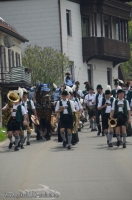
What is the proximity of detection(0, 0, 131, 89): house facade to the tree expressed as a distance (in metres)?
4.73

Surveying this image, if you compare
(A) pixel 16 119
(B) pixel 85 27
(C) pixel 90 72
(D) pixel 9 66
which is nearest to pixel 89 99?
(A) pixel 16 119

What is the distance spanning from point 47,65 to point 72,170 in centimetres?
2824

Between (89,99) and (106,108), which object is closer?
(106,108)

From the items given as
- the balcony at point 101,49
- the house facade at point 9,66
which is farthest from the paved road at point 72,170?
the balcony at point 101,49

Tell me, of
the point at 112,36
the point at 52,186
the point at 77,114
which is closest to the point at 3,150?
the point at 77,114

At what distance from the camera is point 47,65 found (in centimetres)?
4709

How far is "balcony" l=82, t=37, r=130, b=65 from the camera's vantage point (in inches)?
2185

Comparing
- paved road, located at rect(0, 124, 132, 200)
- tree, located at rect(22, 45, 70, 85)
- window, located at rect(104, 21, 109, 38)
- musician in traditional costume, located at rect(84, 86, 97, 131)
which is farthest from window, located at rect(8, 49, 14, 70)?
paved road, located at rect(0, 124, 132, 200)

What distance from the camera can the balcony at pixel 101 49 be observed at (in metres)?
55.5

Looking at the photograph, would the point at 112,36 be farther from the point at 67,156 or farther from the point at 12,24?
the point at 67,156

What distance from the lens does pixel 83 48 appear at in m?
55.7

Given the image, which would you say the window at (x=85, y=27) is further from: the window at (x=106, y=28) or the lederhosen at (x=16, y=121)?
the lederhosen at (x=16, y=121)

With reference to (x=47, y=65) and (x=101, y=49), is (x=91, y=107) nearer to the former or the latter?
(x=47, y=65)

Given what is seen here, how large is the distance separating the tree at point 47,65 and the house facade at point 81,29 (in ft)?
15.5
